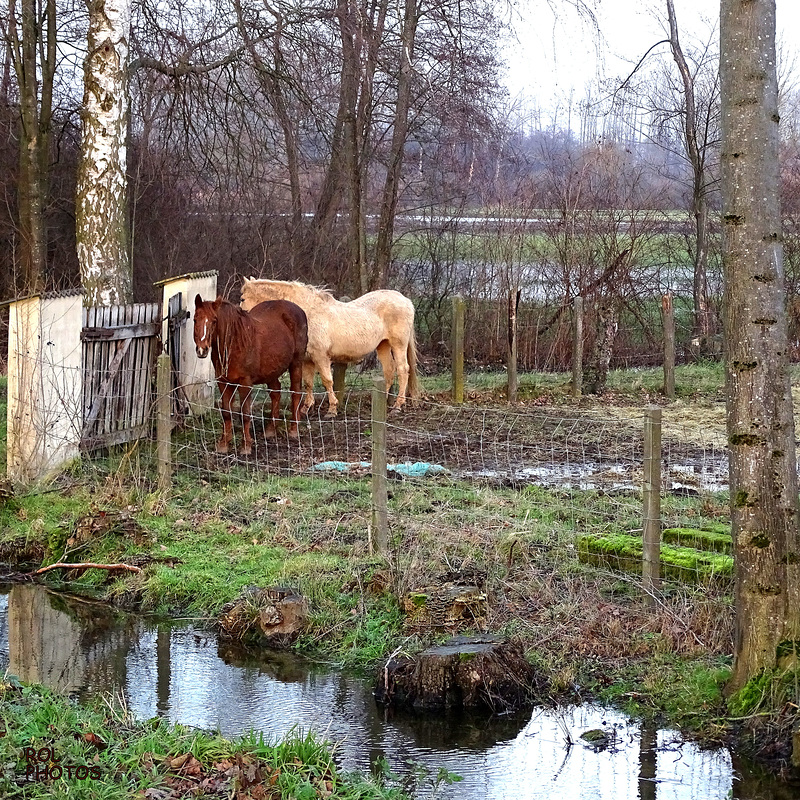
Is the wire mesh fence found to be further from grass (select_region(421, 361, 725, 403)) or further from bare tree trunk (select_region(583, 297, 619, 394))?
bare tree trunk (select_region(583, 297, 619, 394))

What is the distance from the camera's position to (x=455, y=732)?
5484 millimetres

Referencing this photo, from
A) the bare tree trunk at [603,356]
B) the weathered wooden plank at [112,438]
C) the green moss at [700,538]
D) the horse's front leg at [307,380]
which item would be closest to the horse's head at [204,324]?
the weathered wooden plank at [112,438]

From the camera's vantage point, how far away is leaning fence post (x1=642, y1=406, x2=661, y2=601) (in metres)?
6.41

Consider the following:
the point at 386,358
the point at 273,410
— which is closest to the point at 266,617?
the point at 273,410

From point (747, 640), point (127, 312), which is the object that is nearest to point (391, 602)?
point (747, 640)

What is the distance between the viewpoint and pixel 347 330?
13.6 meters

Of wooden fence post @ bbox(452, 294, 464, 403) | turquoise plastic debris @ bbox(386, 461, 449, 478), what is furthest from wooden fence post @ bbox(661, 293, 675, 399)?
turquoise plastic debris @ bbox(386, 461, 449, 478)

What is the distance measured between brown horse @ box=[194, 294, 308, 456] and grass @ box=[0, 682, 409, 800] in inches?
220

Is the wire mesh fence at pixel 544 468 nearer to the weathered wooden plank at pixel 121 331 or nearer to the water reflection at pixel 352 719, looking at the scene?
the weathered wooden plank at pixel 121 331

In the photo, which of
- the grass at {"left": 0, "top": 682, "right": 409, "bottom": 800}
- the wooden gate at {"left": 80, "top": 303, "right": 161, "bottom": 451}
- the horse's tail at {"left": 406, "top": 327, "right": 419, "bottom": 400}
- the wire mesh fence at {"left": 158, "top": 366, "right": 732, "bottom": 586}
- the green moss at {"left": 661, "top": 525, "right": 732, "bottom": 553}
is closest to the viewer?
the grass at {"left": 0, "top": 682, "right": 409, "bottom": 800}

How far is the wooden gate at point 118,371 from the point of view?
404 inches

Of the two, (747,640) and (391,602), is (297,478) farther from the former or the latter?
(747,640)

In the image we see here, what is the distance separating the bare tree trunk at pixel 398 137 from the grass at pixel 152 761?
44.4ft

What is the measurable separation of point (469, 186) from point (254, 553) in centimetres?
1502
